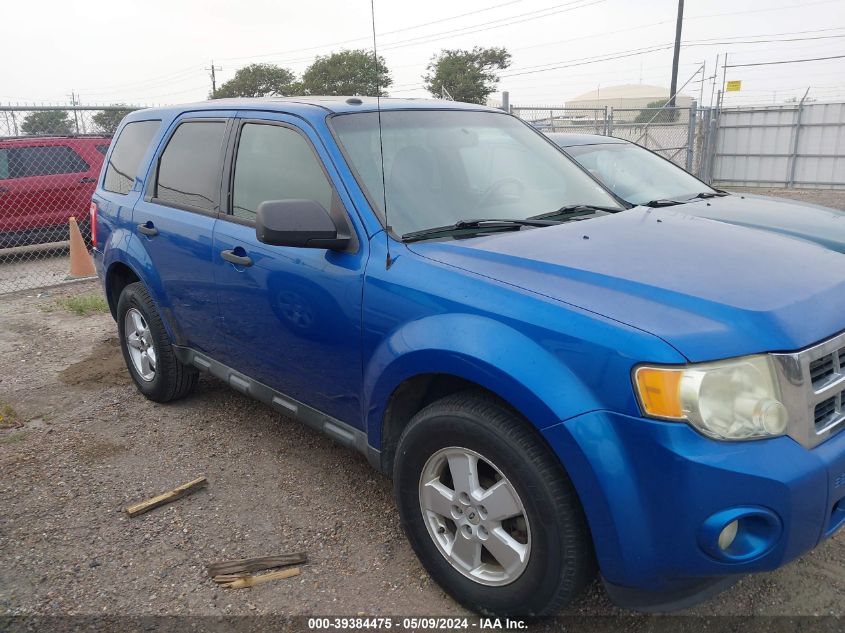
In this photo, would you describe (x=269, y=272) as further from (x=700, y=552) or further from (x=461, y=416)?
(x=700, y=552)

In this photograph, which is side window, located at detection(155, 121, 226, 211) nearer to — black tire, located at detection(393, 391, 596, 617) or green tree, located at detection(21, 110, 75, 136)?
black tire, located at detection(393, 391, 596, 617)

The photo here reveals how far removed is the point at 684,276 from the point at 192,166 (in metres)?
2.82

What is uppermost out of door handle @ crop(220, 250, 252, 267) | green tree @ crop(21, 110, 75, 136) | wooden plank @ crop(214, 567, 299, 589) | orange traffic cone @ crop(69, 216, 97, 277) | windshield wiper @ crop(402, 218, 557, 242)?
green tree @ crop(21, 110, 75, 136)

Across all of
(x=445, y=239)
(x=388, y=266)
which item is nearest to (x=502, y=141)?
(x=445, y=239)

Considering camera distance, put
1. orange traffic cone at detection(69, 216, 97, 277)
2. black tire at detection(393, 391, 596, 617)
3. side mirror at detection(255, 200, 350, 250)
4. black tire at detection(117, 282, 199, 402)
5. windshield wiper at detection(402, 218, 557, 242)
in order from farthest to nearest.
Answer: orange traffic cone at detection(69, 216, 97, 277), black tire at detection(117, 282, 199, 402), windshield wiper at detection(402, 218, 557, 242), side mirror at detection(255, 200, 350, 250), black tire at detection(393, 391, 596, 617)

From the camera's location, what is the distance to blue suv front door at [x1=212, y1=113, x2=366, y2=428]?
9.28 feet

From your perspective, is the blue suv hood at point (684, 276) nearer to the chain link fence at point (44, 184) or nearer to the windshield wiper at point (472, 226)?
the windshield wiper at point (472, 226)

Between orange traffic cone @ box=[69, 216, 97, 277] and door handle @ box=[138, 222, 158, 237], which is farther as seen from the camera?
orange traffic cone @ box=[69, 216, 97, 277]

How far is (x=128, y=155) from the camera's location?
15.1 feet

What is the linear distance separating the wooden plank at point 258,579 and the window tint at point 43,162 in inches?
351

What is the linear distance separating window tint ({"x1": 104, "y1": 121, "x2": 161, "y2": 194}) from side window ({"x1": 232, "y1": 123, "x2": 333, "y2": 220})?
3.99 feet

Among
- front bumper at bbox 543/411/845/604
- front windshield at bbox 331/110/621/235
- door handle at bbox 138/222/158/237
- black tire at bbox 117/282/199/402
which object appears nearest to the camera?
front bumper at bbox 543/411/845/604

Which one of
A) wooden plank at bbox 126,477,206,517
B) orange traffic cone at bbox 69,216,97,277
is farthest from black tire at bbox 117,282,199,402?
orange traffic cone at bbox 69,216,97,277

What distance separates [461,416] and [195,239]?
2038 mm
